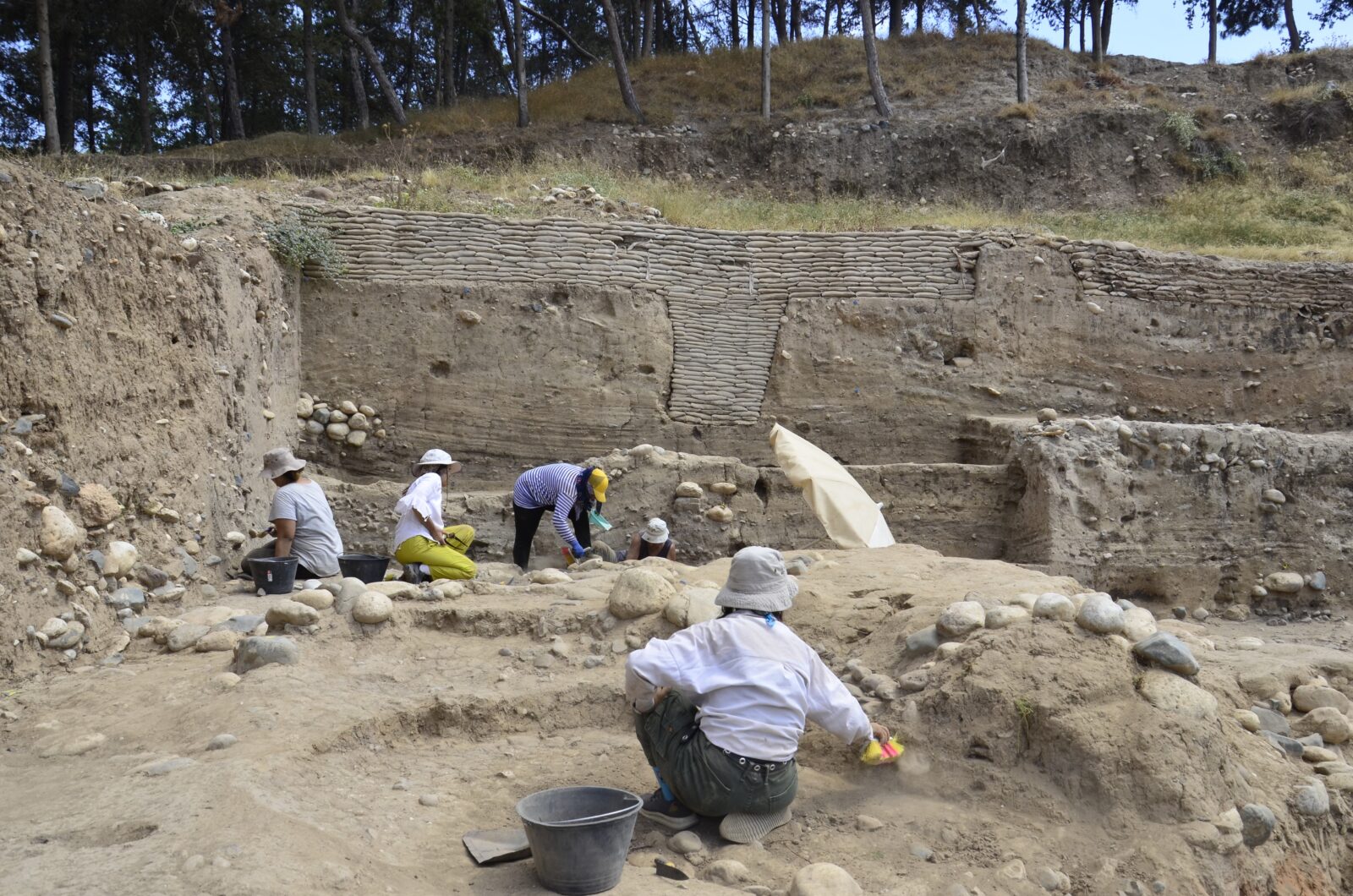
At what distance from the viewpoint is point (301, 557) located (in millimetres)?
6312

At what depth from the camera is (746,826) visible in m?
3.44

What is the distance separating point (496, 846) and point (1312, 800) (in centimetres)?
302

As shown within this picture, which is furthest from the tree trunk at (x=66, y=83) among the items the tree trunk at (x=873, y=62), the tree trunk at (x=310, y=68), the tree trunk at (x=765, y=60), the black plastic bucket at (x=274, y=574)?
the black plastic bucket at (x=274, y=574)

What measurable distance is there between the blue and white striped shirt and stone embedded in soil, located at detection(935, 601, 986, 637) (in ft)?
11.5

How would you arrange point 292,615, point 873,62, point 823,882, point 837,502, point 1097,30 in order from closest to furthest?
point 823,882 → point 292,615 → point 837,502 → point 873,62 → point 1097,30

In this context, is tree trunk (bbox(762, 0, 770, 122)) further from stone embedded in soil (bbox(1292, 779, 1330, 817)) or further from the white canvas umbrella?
stone embedded in soil (bbox(1292, 779, 1330, 817))

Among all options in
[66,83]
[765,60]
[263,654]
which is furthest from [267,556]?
[66,83]

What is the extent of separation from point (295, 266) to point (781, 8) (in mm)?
19652

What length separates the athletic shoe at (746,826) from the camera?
11.2 ft

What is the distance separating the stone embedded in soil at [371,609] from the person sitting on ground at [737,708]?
175 cm

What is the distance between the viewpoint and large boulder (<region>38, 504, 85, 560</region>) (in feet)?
15.2

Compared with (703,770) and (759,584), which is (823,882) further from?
(759,584)

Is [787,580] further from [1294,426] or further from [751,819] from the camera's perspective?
[1294,426]

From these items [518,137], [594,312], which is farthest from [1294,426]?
[518,137]
